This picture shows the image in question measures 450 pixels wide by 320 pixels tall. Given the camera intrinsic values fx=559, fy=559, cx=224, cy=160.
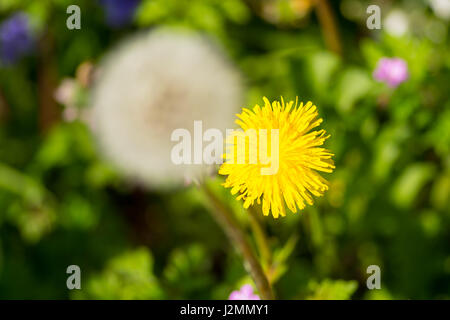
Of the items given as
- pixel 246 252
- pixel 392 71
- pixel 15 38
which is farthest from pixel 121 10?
pixel 246 252

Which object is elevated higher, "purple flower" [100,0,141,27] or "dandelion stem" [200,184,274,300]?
"purple flower" [100,0,141,27]

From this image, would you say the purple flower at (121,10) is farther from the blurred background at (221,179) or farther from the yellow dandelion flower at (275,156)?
the yellow dandelion flower at (275,156)

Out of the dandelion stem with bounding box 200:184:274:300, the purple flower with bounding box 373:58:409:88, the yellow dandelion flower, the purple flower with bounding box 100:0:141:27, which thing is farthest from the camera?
the purple flower with bounding box 100:0:141:27

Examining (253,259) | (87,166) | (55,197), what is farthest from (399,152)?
(55,197)

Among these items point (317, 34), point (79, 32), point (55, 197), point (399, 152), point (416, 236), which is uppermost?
point (79, 32)

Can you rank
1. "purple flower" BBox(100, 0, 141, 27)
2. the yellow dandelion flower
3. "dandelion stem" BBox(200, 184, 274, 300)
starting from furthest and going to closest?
1. "purple flower" BBox(100, 0, 141, 27)
2. "dandelion stem" BBox(200, 184, 274, 300)
3. the yellow dandelion flower

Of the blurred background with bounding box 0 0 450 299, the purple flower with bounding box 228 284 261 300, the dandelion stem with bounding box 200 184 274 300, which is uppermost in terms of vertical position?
the blurred background with bounding box 0 0 450 299

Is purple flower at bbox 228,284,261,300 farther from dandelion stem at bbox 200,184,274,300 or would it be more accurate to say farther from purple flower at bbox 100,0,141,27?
purple flower at bbox 100,0,141,27

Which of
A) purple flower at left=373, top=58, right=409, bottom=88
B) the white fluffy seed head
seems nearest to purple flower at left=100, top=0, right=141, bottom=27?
the white fluffy seed head

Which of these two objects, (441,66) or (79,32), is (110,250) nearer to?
(79,32)
